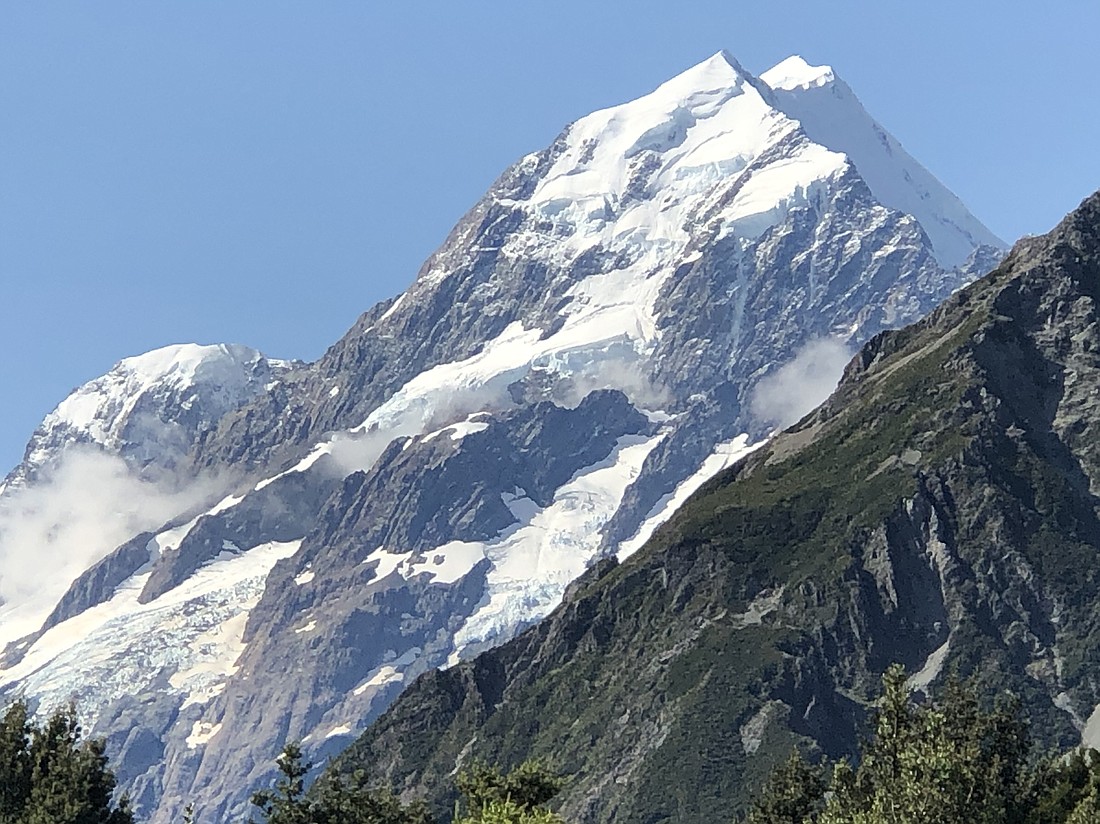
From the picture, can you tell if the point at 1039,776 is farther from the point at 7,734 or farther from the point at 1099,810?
the point at 7,734

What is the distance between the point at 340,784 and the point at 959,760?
5803cm

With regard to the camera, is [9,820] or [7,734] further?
[7,734]

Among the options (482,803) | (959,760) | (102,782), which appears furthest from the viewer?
(102,782)

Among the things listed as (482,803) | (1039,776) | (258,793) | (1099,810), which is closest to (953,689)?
(1039,776)

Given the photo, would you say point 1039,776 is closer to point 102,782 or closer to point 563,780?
point 563,780

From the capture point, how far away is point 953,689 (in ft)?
526

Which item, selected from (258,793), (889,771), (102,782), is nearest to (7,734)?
(102,782)

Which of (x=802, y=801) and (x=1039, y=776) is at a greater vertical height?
(x=802, y=801)

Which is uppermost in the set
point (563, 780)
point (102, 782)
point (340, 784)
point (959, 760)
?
point (102, 782)

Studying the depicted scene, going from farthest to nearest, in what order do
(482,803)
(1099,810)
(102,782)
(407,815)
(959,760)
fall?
(407,815)
(102,782)
(482,803)
(1099,810)
(959,760)

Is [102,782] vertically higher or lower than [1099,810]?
higher

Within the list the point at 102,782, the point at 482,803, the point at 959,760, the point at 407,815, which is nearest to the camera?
the point at 959,760

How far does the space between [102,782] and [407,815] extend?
31.7 metres

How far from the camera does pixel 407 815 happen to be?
172 meters
